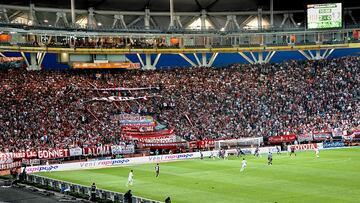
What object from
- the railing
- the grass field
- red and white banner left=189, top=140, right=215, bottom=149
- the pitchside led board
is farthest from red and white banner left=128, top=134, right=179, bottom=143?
the pitchside led board

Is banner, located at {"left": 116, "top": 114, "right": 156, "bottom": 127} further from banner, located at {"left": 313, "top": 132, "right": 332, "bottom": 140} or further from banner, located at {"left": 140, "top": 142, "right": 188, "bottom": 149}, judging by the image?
banner, located at {"left": 313, "top": 132, "right": 332, "bottom": 140}

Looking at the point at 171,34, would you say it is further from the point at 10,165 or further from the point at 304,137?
the point at 10,165

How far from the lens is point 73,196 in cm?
3769

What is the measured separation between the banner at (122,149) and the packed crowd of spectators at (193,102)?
242 centimetres

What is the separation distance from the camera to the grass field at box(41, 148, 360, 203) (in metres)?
35.5

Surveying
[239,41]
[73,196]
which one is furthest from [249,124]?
[73,196]

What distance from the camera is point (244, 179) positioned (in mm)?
43688

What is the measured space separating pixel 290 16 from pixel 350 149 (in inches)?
1445

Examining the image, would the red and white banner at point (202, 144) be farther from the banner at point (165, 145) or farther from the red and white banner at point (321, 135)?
the red and white banner at point (321, 135)

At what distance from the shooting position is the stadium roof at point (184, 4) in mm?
84375

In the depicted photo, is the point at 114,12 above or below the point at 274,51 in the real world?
above

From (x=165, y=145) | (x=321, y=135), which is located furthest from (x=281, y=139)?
(x=165, y=145)

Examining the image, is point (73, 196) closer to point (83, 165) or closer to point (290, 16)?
point (83, 165)

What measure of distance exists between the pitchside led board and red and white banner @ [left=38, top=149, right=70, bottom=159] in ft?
149
